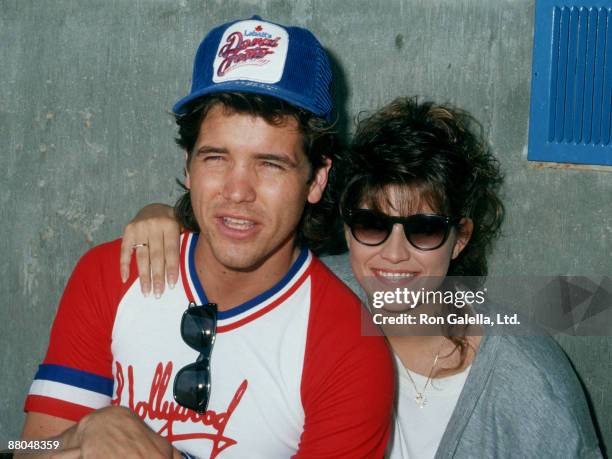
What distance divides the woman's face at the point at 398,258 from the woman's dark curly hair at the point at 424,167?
0.03 metres

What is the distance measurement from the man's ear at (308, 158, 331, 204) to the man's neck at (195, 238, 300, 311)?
0.18 m

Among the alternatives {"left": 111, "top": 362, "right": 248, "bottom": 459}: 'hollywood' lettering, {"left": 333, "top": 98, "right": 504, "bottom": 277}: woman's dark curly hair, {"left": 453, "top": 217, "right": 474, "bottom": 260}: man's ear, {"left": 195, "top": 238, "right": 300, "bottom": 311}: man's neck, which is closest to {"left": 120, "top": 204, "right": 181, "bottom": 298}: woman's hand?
{"left": 195, "top": 238, "right": 300, "bottom": 311}: man's neck

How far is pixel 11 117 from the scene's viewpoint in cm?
322

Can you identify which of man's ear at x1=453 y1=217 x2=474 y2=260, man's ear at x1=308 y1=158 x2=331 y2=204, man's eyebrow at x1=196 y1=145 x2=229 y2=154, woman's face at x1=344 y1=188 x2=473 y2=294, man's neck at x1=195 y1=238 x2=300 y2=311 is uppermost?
man's eyebrow at x1=196 y1=145 x2=229 y2=154

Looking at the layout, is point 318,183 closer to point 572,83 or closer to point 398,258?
point 398,258

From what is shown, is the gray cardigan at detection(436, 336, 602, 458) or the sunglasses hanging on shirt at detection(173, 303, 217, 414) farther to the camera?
the gray cardigan at detection(436, 336, 602, 458)

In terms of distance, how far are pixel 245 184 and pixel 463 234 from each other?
0.89m

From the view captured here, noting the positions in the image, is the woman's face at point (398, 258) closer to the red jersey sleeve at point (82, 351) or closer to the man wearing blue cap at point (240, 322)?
the man wearing blue cap at point (240, 322)

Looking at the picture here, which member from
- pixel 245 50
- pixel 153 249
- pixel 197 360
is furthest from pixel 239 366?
pixel 245 50

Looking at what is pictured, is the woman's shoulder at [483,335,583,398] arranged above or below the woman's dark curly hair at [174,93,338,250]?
below

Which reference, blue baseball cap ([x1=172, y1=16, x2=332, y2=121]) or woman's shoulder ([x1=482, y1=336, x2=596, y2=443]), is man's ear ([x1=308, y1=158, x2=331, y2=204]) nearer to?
blue baseball cap ([x1=172, y1=16, x2=332, y2=121])

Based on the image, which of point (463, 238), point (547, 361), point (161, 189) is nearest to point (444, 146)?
point (463, 238)

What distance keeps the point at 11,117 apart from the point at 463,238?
2.12m

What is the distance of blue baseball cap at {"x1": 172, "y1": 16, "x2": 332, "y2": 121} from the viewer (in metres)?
2.24
